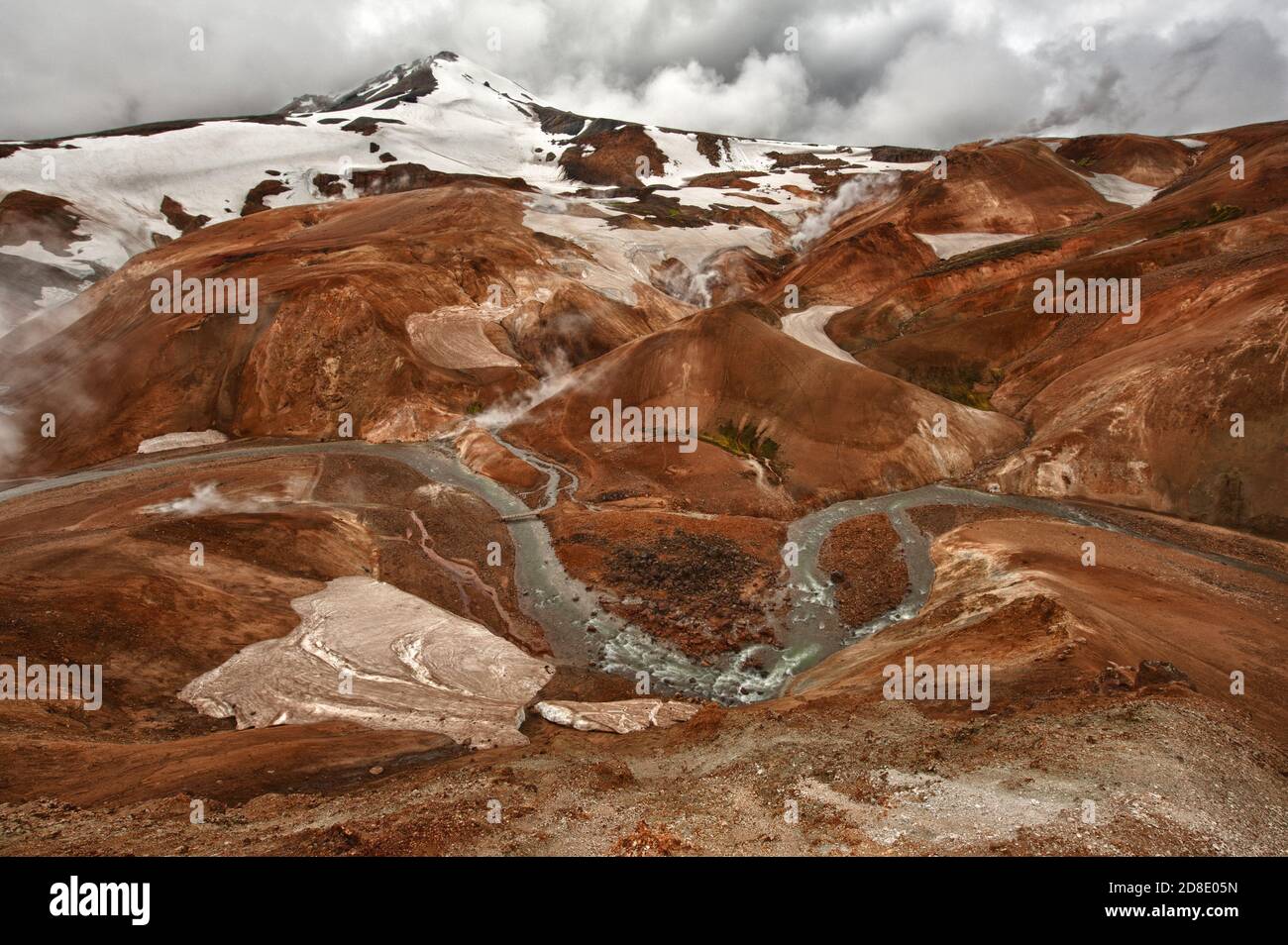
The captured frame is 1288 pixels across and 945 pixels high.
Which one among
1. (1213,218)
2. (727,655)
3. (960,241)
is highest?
(960,241)

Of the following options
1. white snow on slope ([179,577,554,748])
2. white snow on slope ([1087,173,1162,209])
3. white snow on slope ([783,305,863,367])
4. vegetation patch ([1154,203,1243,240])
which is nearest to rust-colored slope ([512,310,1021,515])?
white snow on slope ([783,305,863,367])

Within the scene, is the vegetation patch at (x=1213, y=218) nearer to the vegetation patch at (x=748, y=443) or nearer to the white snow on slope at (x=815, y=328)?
the white snow on slope at (x=815, y=328)

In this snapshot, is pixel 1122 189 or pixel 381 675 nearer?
pixel 381 675

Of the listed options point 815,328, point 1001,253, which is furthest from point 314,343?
point 1001,253

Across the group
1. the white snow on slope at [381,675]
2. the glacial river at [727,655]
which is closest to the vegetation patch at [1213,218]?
the glacial river at [727,655]

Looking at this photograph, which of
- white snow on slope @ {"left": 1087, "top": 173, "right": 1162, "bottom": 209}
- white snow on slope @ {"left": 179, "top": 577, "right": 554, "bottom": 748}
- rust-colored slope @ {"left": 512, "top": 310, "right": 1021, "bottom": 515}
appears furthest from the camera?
white snow on slope @ {"left": 1087, "top": 173, "right": 1162, "bottom": 209}

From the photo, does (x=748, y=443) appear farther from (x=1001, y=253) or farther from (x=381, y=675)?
(x=1001, y=253)

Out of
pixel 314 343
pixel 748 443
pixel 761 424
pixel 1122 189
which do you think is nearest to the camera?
pixel 748 443

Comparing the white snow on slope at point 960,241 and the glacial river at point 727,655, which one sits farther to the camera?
the white snow on slope at point 960,241

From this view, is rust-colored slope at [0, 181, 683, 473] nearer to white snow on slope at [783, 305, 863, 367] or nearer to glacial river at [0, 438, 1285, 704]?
glacial river at [0, 438, 1285, 704]

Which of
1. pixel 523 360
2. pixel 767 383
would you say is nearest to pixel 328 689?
pixel 767 383

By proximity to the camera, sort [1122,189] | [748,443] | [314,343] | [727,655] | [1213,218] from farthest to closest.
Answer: [1122,189] < [1213,218] < [314,343] < [748,443] < [727,655]
